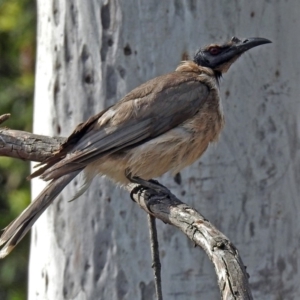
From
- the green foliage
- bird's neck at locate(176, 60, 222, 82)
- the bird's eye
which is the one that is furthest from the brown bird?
the green foliage

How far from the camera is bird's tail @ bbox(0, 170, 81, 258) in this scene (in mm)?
4141

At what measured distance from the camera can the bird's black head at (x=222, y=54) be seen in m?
5.06

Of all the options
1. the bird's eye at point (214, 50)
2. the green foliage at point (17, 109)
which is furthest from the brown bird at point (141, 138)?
the green foliage at point (17, 109)

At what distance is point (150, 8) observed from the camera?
533 cm

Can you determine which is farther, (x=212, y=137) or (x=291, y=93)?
(x=291, y=93)

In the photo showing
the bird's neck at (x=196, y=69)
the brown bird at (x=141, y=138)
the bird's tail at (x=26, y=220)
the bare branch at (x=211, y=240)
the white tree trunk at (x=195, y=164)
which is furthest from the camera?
the white tree trunk at (x=195, y=164)

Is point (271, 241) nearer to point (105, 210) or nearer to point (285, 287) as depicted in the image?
point (285, 287)

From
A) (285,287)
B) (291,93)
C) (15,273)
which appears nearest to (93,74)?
(291,93)

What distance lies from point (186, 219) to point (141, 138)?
1.10m

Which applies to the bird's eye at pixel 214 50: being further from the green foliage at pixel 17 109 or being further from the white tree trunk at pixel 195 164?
the green foliage at pixel 17 109

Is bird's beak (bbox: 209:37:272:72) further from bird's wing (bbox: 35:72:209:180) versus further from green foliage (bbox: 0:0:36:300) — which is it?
green foliage (bbox: 0:0:36:300)

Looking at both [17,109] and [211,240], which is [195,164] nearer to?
[211,240]

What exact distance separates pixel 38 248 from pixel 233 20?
195cm

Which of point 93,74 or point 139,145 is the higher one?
point 93,74
